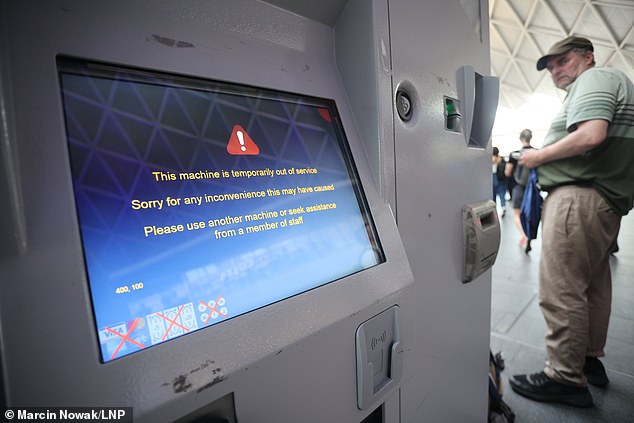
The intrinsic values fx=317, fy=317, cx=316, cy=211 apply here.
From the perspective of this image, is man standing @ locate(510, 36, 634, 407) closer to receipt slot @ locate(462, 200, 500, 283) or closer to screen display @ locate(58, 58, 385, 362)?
receipt slot @ locate(462, 200, 500, 283)

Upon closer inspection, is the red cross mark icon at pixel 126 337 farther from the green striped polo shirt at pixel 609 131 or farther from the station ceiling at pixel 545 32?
the station ceiling at pixel 545 32

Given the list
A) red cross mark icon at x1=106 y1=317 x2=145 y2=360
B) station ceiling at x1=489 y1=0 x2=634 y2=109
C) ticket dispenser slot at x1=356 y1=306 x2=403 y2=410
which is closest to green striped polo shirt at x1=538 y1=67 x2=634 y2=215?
ticket dispenser slot at x1=356 y1=306 x2=403 y2=410

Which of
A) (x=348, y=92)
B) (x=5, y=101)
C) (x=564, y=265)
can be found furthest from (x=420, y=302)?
(x=564, y=265)

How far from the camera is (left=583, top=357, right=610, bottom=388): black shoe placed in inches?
60.6

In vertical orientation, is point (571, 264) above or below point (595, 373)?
above

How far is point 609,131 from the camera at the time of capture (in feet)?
4.46

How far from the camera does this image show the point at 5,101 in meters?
0.30

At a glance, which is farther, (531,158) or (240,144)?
(531,158)

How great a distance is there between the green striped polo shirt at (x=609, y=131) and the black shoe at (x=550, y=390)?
826 mm

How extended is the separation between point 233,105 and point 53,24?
0.72 ft

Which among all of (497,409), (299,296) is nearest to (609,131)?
(497,409)

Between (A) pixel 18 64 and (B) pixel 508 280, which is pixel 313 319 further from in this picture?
(B) pixel 508 280

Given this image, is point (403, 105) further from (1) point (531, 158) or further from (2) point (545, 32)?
(2) point (545, 32)

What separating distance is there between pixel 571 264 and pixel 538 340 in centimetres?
85
